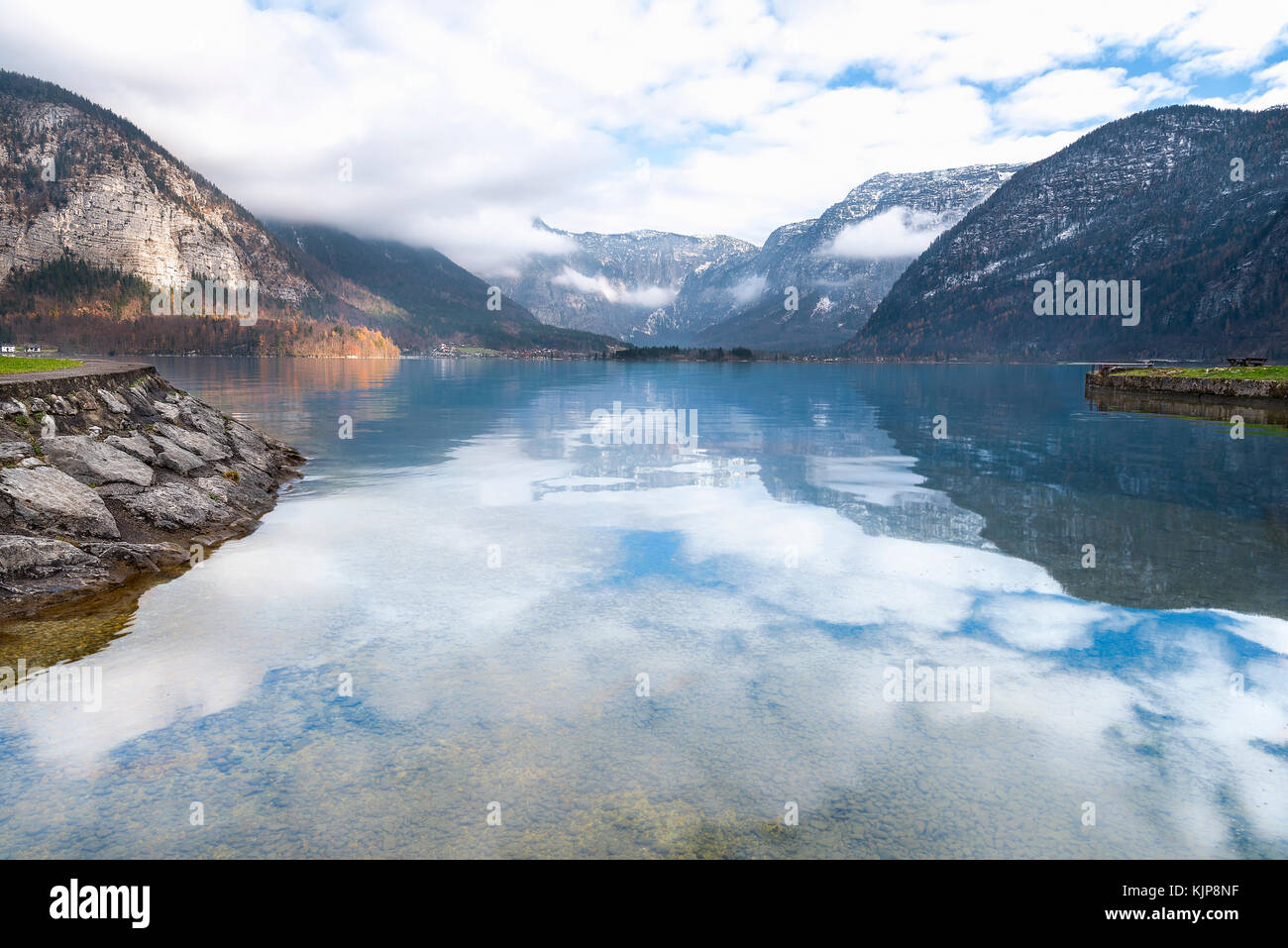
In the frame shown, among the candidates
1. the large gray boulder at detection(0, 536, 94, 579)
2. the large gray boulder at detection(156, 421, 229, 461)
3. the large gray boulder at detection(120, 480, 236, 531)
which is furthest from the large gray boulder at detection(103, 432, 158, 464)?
the large gray boulder at detection(0, 536, 94, 579)

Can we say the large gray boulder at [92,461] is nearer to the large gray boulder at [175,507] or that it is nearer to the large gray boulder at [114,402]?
the large gray boulder at [175,507]

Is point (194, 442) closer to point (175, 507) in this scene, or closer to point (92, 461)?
point (92, 461)

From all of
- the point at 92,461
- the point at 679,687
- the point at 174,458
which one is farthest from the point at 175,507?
the point at 679,687

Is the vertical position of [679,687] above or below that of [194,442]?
below

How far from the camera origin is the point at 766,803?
7.84m

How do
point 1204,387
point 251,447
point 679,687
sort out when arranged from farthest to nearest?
point 1204,387 → point 251,447 → point 679,687

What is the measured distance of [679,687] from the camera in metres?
10.6

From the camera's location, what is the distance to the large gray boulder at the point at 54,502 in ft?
49.5

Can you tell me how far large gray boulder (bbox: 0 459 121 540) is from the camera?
15094 millimetres

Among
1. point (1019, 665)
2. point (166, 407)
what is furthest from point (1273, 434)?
point (166, 407)

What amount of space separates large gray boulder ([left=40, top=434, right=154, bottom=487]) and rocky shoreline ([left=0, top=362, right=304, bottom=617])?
0.03m

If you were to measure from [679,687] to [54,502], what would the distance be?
46.4 ft
